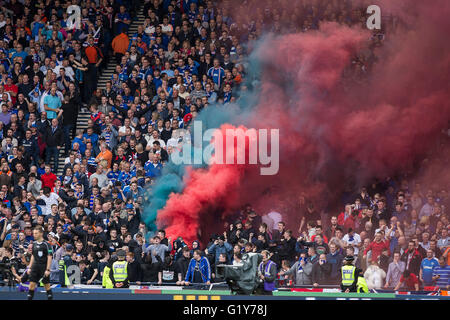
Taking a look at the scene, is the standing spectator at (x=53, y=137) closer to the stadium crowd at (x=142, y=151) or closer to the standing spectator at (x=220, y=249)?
the stadium crowd at (x=142, y=151)

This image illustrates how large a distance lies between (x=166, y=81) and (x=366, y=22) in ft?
17.6

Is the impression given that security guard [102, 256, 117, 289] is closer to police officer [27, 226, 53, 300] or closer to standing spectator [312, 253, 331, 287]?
police officer [27, 226, 53, 300]

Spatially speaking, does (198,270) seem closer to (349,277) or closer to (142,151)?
(349,277)

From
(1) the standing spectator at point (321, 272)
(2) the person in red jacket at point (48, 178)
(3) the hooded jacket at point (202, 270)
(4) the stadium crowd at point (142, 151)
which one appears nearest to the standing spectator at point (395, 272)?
(4) the stadium crowd at point (142, 151)

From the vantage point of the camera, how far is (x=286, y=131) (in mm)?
23031

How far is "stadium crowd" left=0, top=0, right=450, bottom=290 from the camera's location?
19.0 metres

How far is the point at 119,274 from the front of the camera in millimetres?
18016

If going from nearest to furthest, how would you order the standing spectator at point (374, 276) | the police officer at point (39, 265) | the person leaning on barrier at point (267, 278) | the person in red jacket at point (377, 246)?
the police officer at point (39, 265), the person leaning on barrier at point (267, 278), the standing spectator at point (374, 276), the person in red jacket at point (377, 246)

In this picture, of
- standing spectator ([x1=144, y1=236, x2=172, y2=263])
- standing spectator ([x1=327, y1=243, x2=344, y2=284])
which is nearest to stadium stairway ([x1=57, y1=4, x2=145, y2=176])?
standing spectator ([x1=144, y1=236, x2=172, y2=263])

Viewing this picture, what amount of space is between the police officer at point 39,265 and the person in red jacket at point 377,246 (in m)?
6.36

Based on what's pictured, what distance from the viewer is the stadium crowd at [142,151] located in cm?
1900

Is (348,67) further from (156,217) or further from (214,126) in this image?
(156,217)
